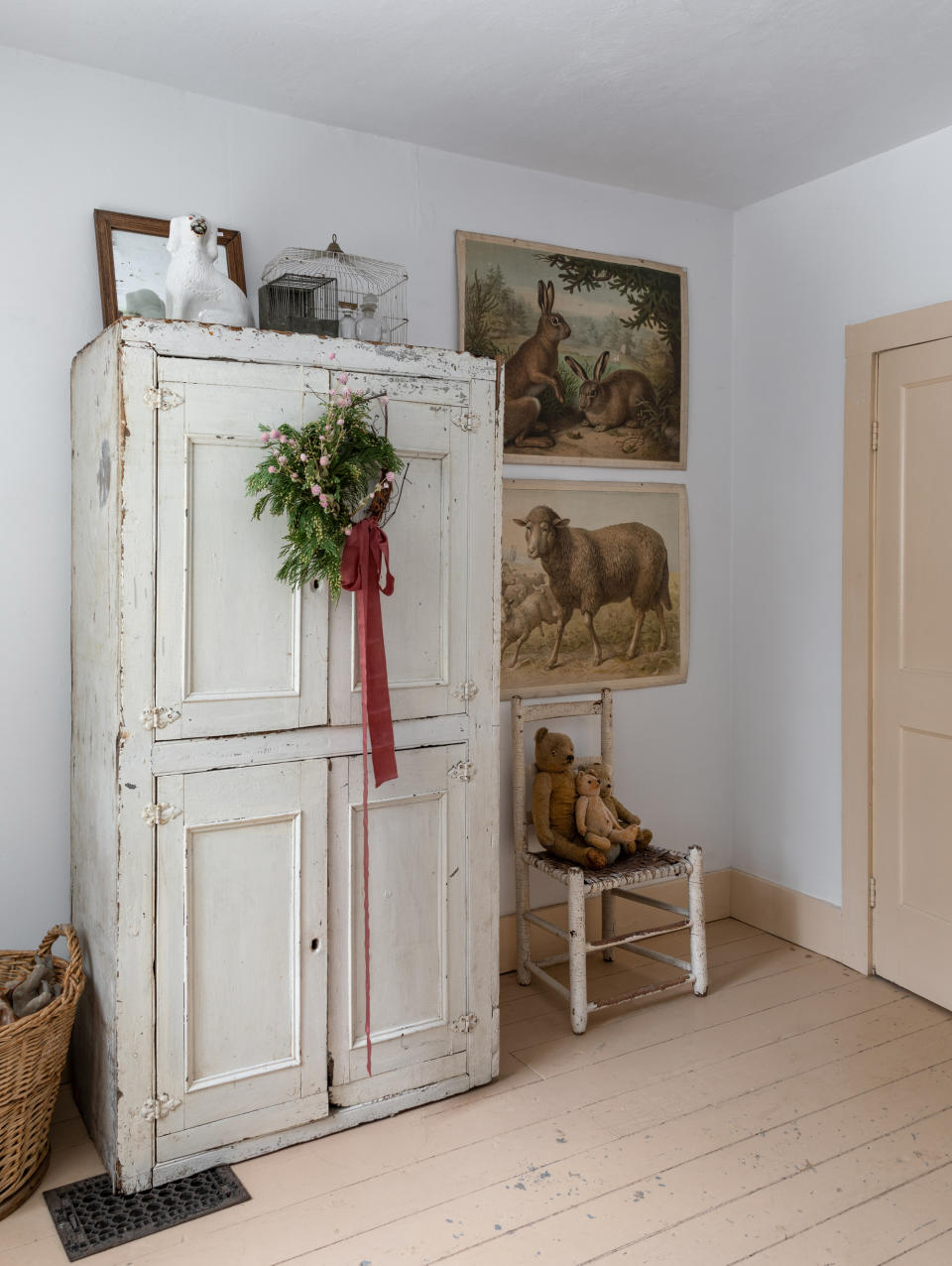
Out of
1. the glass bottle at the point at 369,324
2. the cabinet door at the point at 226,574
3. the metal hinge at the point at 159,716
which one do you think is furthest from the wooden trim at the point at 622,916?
the glass bottle at the point at 369,324

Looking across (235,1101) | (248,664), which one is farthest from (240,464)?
(235,1101)

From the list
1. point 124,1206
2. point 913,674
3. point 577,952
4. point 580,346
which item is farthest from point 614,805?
point 124,1206

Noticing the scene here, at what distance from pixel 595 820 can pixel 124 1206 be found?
5.32ft

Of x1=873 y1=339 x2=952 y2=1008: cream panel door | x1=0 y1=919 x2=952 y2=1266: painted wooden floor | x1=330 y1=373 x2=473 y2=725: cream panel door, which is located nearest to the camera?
x1=0 y1=919 x2=952 y2=1266: painted wooden floor

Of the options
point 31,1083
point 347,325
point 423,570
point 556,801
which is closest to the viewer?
point 31,1083

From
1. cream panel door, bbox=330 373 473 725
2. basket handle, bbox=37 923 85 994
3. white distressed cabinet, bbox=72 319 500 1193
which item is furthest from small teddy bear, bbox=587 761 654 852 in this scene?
basket handle, bbox=37 923 85 994

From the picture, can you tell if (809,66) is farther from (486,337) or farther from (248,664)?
(248,664)

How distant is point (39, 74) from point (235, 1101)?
2.52 metres

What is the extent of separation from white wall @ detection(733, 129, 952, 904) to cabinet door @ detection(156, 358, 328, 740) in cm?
190

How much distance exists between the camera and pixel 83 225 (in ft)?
8.41

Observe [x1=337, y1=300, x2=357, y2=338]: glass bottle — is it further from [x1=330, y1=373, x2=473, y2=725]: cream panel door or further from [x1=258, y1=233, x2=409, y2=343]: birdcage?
[x1=330, y1=373, x2=473, y2=725]: cream panel door

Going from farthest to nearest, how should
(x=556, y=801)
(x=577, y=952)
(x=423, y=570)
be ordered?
1. (x=556, y=801)
2. (x=577, y=952)
3. (x=423, y=570)

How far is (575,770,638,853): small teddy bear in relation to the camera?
3.11 meters

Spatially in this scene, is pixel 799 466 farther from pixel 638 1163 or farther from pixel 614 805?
pixel 638 1163
